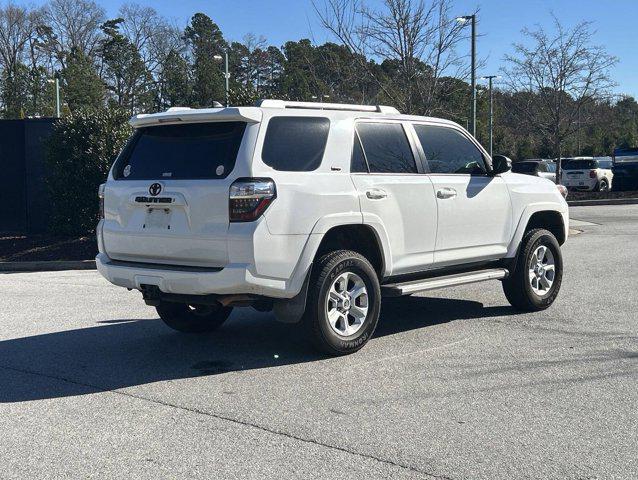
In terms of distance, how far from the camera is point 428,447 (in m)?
4.38

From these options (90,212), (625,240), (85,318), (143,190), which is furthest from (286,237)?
(625,240)

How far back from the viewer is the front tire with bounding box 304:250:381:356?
20.2 ft

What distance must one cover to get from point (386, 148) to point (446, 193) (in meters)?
0.77

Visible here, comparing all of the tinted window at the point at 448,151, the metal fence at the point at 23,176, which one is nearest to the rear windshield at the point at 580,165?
the metal fence at the point at 23,176

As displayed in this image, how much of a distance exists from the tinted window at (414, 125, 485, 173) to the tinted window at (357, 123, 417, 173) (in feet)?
0.84

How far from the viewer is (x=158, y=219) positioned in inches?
244

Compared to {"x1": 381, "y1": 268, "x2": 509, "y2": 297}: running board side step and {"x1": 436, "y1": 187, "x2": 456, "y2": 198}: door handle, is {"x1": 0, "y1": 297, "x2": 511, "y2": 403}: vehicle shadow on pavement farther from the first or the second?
{"x1": 436, "y1": 187, "x2": 456, "y2": 198}: door handle

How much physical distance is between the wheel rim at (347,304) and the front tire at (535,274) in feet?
7.46

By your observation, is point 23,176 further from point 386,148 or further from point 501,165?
point 501,165

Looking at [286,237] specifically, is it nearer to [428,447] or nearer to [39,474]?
[428,447]

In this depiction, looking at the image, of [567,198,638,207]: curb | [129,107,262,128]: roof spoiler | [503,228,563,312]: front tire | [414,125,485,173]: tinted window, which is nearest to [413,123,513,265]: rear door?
[414,125,485,173]: tinted window

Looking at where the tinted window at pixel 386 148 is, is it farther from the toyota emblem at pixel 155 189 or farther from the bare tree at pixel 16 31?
the bare tree at pixel 16 31

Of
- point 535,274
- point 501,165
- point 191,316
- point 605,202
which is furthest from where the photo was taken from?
point 605,202

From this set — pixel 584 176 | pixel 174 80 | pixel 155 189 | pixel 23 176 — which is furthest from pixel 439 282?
pixel 174 80
